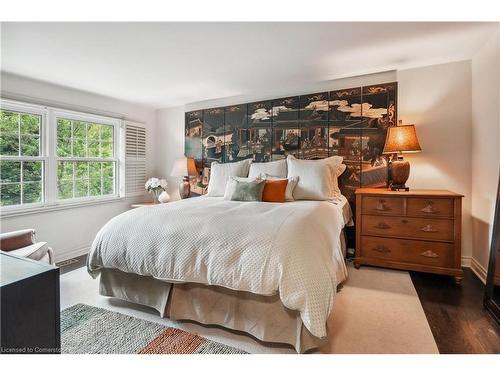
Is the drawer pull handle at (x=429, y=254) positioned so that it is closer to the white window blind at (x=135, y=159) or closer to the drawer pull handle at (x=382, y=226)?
the drawer pull handle at (x=382, y=226)

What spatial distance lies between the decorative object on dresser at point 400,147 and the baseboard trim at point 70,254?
4027 millimetres

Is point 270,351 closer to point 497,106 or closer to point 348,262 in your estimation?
point 348,262

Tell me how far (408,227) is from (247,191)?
167 cm

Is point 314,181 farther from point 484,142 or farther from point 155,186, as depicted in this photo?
point 155,186

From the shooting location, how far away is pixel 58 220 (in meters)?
3.37

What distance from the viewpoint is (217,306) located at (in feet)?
5.93

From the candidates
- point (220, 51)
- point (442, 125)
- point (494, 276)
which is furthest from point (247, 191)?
point (442, 125)

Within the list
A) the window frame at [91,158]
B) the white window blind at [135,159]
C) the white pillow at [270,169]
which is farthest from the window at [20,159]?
the white pillow at [270,169]

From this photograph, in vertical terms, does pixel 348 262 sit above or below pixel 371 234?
below

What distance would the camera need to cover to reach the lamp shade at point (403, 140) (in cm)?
283

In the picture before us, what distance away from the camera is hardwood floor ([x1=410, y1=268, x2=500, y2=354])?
64.4 inches
